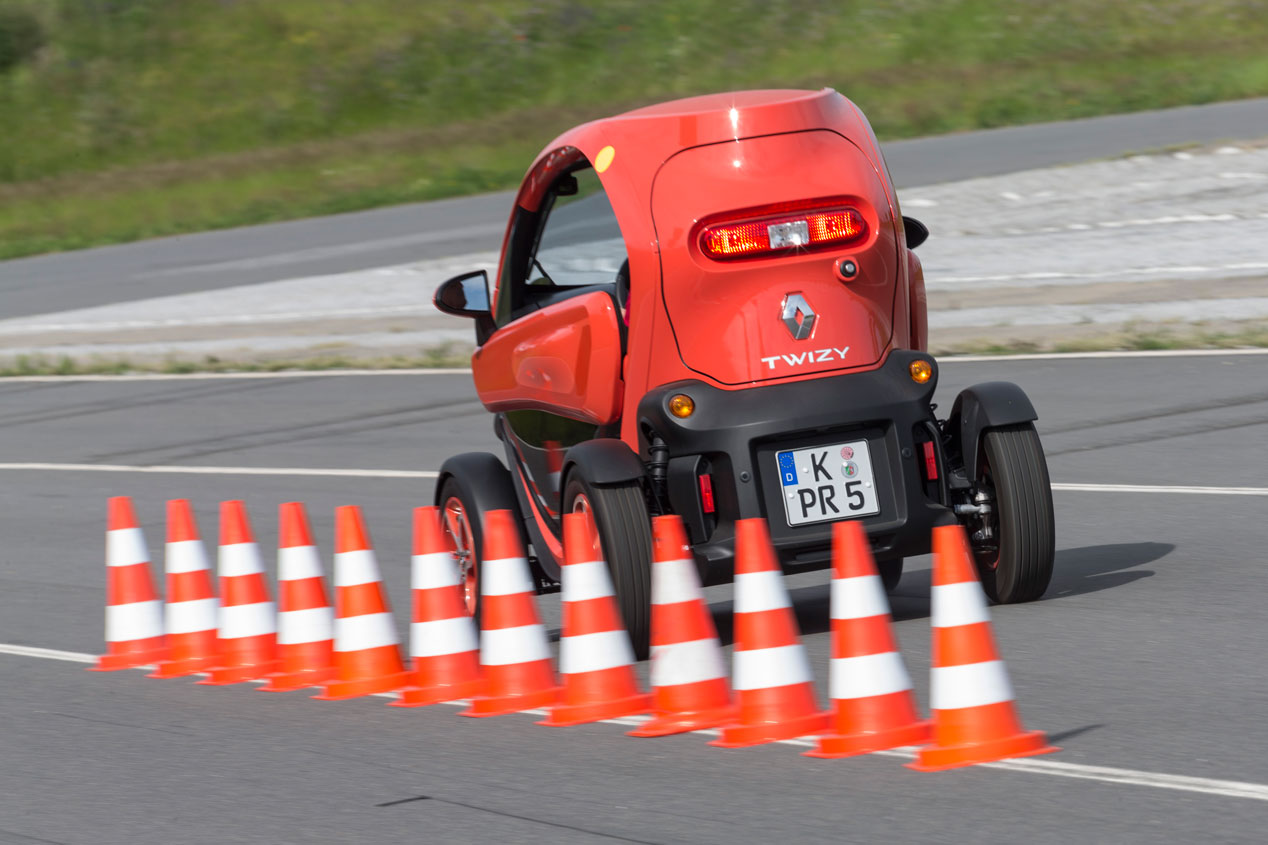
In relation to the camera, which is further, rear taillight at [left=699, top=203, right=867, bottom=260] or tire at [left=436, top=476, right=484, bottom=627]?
tire at [left=436, top=476, right=484, bottom=627]

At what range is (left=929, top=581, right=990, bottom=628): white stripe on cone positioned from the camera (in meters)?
5.58

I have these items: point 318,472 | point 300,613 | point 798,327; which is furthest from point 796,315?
point 318,472

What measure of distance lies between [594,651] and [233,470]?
866 centimetres

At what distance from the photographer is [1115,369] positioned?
50.7 feet

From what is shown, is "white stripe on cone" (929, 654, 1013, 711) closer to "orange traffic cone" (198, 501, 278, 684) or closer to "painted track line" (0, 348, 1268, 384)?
"orange traffic cone" (198, 501, 278, 684)

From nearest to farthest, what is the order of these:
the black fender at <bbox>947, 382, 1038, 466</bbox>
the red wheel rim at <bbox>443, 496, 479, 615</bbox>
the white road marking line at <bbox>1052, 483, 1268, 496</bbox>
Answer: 1. the black fender at <bbox>947, 382, 1038, 466</bbox>
2. the red wheel rim at <bbox>443, 496, 479, 615</bbox>
3. the white road marking line at <bbox>1052, 483, 1268, 496</bbox>

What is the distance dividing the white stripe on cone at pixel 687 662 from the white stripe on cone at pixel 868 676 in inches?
25.2

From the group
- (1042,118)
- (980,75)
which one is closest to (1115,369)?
(1042,118)

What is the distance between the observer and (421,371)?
19.7 meters

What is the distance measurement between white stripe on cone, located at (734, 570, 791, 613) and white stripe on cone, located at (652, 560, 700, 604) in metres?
0.26

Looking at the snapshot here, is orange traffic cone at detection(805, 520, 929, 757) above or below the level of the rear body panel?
below

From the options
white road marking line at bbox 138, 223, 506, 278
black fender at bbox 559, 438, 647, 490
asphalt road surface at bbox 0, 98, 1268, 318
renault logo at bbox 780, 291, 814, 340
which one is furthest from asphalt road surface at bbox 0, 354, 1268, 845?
white road marking line at bbox 138, 223, 506, 278

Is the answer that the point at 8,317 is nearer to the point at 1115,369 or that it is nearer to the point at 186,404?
the point at 186,404

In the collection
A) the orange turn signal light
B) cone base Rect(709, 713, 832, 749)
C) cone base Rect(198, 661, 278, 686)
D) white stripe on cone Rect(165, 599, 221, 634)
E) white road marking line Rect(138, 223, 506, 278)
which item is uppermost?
white road marking line Rect(138, 223, 506, 278)
